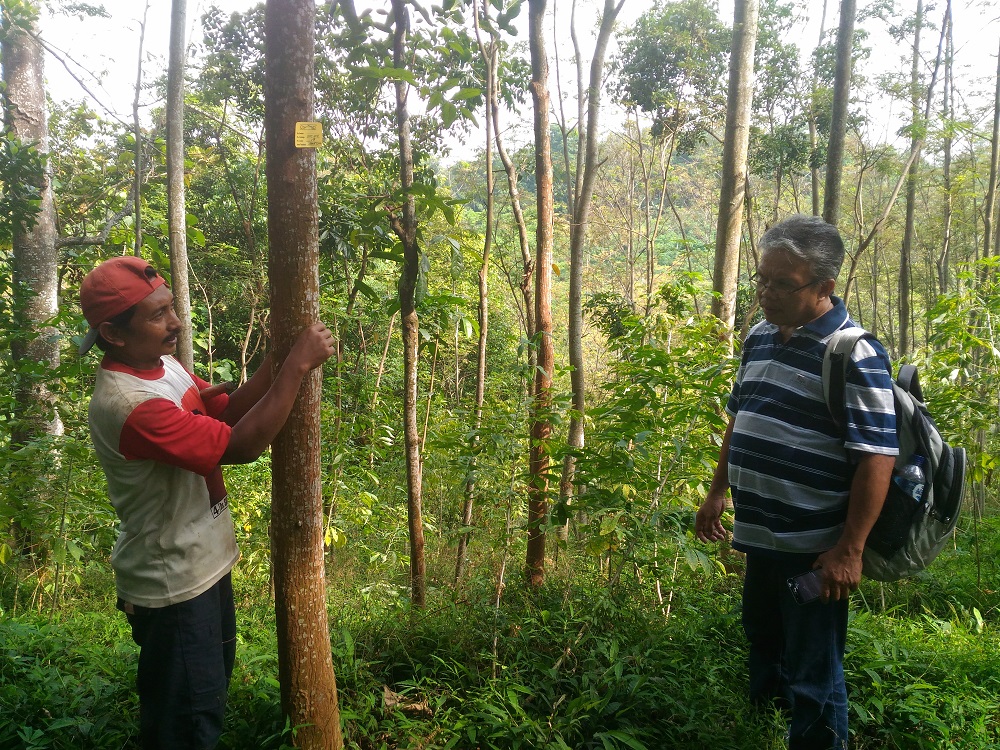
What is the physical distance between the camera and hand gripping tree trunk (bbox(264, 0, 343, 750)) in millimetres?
1812

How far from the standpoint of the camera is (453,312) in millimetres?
3729

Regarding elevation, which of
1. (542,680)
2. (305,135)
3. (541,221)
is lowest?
(542,680)

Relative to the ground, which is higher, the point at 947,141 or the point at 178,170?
the point at 947,141

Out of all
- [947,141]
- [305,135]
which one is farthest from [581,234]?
[947,141]

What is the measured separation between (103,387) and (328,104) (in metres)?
6.23

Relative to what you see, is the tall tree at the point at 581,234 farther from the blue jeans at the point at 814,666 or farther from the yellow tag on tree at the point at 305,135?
the yellow tag on tree at the point at 305,135

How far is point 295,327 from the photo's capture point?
5.94ft

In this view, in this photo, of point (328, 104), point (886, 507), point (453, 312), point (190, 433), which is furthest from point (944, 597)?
point (328, 104)

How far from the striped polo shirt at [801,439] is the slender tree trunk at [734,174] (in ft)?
8.08

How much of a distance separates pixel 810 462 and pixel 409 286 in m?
1.78

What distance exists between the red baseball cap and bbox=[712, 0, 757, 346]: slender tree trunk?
11.9 feet

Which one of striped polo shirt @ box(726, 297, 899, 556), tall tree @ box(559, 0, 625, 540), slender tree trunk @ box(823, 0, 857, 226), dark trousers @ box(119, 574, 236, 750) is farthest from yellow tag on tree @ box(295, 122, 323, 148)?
slender tree trunk @ box(823, 0, 857, 226)

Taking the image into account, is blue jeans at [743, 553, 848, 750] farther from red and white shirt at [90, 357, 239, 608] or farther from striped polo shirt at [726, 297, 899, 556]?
red and white shirt at [90, 357, 239, 608]

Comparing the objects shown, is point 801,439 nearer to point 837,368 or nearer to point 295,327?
point 837,368
